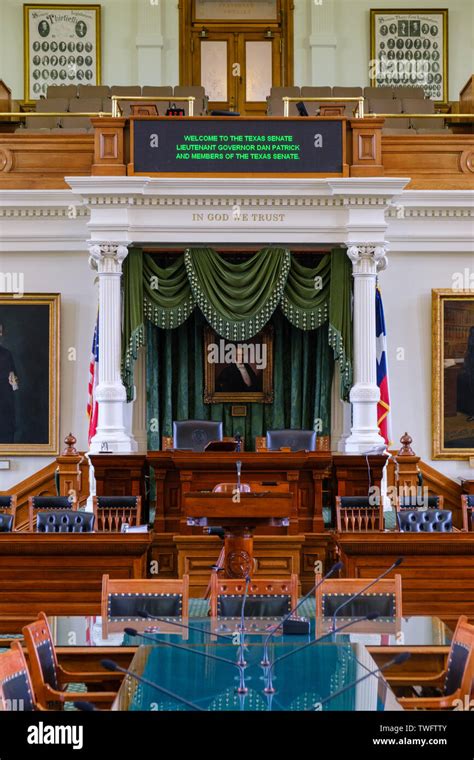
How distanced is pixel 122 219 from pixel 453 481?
4.75 meters

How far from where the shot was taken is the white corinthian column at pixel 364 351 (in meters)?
11.9

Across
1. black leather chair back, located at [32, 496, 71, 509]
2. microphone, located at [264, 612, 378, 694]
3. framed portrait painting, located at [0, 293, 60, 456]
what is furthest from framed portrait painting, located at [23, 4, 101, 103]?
microphone, located at [264, 612, 378, 694]

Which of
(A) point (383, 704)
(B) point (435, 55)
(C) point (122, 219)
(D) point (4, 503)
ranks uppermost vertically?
(B) point (435, 55)

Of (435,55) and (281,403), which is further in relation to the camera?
(435,55)

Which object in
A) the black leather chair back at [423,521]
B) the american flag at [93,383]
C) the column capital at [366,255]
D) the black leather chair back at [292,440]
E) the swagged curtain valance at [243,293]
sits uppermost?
the column capital at [366,255]

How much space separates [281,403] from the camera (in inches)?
513

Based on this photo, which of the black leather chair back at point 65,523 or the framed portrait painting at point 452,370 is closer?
the black leather chair back at point 65,523

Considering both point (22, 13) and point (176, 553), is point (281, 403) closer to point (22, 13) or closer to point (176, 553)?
point (176, 553)

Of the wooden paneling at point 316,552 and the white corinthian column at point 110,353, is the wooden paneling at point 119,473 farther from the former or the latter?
the wooden paneling at point 316,552

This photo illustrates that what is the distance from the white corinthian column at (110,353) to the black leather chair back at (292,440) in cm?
149

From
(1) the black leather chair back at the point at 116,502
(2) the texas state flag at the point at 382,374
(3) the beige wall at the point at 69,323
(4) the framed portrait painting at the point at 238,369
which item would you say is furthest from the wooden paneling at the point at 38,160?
(1) the black leather chair back at the point at 116,502

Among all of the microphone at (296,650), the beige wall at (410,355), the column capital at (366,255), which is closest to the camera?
the microphone at (296,650)

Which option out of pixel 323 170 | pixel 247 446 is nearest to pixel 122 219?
pixel 323 170

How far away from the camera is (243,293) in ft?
39.9
